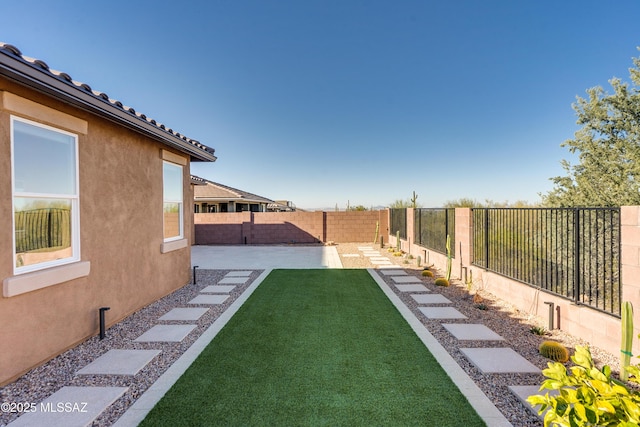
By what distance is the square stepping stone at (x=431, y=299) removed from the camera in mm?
6113

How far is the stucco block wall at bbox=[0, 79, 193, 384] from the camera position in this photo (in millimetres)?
3234

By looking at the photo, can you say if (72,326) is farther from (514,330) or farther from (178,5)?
(178,5)

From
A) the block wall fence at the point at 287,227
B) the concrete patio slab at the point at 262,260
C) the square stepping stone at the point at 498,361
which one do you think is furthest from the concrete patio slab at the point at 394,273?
the block wall fence at the point at 287,227

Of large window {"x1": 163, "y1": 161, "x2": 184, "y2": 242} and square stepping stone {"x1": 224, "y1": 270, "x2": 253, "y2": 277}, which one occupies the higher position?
large window {"x1": 163, "y1": 161, "x2": 184, "y2": 242}

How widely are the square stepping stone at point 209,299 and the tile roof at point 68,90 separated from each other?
3.26 m

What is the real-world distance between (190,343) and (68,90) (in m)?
3.44

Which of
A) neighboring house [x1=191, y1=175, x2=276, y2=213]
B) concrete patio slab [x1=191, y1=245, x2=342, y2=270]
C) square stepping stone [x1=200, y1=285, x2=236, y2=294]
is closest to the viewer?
square stepping stone [x1=200, y1=285, x2=236, y2=294]

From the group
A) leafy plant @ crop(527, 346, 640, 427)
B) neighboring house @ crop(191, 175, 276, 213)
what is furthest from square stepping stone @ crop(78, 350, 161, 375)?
neighboring house @ crop(191, 175, 276, 213)

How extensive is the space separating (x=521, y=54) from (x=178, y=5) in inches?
480

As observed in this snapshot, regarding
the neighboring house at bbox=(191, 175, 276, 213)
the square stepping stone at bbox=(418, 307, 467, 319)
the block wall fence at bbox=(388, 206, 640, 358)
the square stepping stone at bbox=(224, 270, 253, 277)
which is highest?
the neighboring house at bbox=(191, 175, 276, 213)

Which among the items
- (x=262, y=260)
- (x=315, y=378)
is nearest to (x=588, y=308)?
(x=315, y=378)

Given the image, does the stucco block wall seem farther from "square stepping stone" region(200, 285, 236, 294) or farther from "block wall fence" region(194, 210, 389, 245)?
"block wall fence" region(194, 210, 389, 245)

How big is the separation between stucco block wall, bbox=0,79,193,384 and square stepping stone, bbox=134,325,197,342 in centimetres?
73

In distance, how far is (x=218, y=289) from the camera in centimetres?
723
